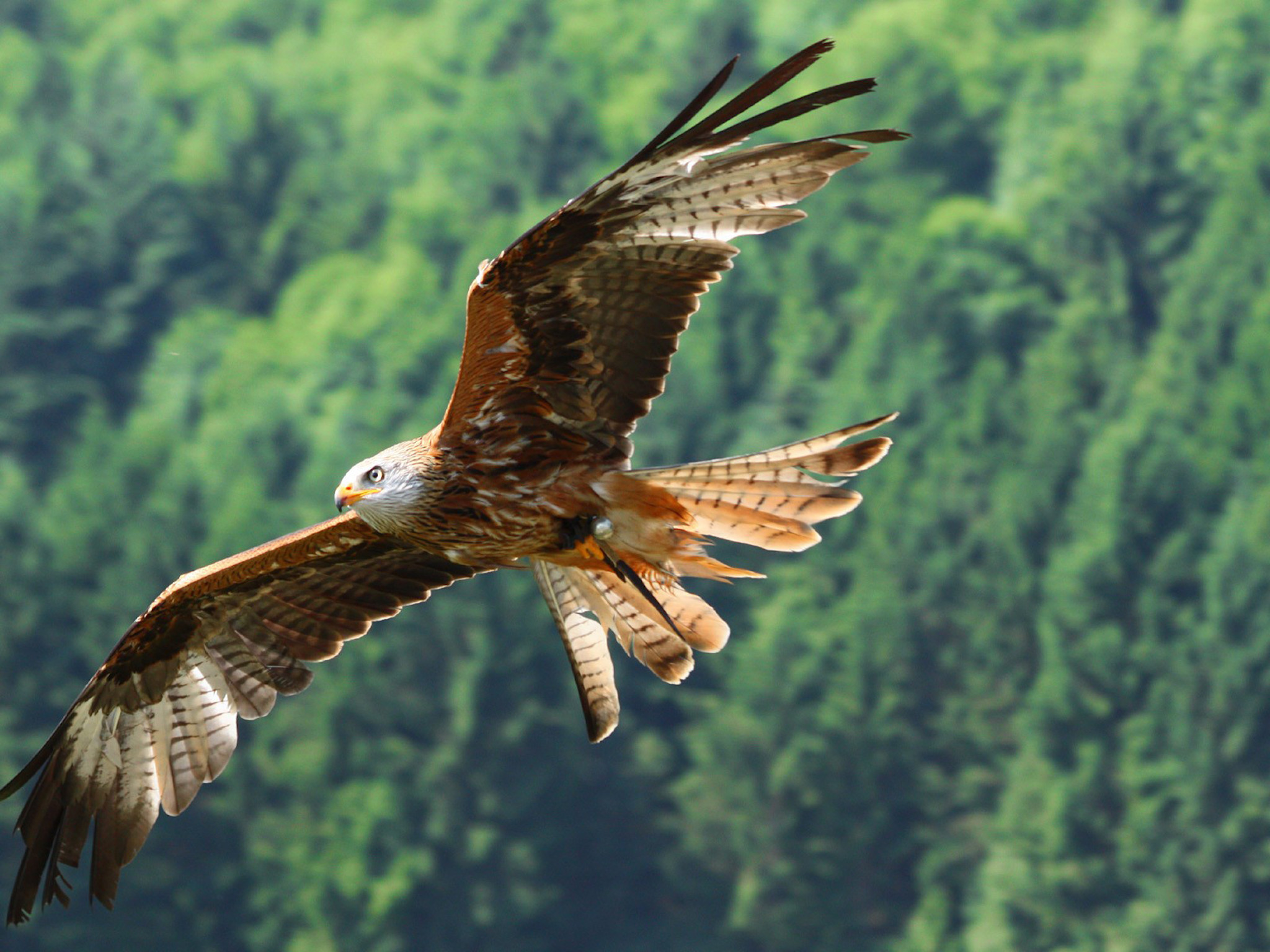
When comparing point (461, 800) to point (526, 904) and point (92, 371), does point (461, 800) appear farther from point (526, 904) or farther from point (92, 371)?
point (92, 371)

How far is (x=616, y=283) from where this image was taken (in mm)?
7422

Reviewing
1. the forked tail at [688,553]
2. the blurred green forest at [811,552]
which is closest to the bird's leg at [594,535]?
the forked tail at [688,553]

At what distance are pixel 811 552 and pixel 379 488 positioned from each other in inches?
1496

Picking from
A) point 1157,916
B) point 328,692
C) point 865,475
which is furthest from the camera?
point 865,475

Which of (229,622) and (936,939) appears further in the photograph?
(936,939)

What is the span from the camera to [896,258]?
2098 inches

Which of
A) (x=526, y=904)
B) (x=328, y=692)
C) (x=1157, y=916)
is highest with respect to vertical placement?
(x=328, y=692)

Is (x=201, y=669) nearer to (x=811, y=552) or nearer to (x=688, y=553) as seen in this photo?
(x=688, y=553)

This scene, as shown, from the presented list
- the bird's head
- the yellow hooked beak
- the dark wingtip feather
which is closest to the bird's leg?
the bird's head

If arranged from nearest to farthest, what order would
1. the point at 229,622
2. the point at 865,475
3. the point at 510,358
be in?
the point at 510,358 < the point at 229,622 < the point at 865,475

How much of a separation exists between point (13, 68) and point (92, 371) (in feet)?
49.3

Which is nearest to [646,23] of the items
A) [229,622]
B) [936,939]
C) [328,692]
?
[328,692]

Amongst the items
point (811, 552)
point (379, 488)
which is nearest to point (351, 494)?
point (379, 488)

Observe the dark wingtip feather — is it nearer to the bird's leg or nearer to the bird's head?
the bird's leg
